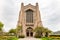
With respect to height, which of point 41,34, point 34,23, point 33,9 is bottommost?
point 41,34

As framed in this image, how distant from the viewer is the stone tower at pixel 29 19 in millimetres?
63791

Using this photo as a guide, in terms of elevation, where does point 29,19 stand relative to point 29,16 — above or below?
Result: below

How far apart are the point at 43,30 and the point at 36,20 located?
1212 centimetres

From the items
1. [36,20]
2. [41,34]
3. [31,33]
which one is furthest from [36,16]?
[41,34]

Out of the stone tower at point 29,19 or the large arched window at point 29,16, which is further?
the large arched window at point 29,16

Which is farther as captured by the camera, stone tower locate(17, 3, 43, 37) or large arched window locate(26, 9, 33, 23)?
large arched window locate(26, 9, 33, 23)

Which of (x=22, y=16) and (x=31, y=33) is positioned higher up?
(x=22, y=16)

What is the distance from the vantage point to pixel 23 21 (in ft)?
213

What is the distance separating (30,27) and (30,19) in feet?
12.8

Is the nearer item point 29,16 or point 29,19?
point 29,19

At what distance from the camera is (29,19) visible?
66.4m

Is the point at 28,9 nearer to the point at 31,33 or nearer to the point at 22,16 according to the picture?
the point at 22,16

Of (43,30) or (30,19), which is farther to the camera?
(30,19)

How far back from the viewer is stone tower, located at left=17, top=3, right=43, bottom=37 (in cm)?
6379
